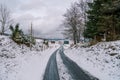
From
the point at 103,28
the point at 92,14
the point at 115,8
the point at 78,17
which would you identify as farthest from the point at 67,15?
the point at 115,8

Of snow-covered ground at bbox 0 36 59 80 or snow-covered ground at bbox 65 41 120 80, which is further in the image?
snow-covered ground at bbox 65 41 120 80

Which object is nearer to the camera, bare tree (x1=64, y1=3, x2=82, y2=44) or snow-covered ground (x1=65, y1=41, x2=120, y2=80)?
snow-covered ground (x1=65, y1=41, x2=120, y2=80)

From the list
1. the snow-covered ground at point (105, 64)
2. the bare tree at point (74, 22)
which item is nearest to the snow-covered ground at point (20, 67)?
the snow-covered ground at point (105, 64)

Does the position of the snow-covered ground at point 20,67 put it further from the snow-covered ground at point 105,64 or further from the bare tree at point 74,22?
the bare tree at point 74,22

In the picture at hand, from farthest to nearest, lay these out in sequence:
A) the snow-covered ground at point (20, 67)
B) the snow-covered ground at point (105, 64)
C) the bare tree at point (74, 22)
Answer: the bare tree at point (74, 22), the snow-covered ground at point (105, 64), the snow-covered ground at point (20, 67)

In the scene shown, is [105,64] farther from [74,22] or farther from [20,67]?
[74,22]

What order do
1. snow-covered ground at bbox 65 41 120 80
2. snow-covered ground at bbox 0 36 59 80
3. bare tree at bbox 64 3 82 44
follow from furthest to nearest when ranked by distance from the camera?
bare tree at bbox 64 3 82 44 → snow-covered ground at bbox 65 41 120 80 → snow-covered ground at bbox 0 36 59 80

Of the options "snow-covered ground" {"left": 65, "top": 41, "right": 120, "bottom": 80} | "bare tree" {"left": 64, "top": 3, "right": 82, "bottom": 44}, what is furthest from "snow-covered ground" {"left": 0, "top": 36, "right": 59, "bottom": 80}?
"bare tree" {"left": 64, "top": 3, "right": 82, "bottom": 44}

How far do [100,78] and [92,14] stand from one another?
2431 cm

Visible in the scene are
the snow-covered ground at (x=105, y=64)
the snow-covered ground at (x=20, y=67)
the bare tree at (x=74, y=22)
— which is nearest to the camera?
the snow-covered ground at (x=20, y=67)

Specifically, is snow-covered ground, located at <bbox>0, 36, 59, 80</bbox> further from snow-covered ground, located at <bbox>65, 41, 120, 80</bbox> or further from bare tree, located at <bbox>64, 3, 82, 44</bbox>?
bare tree, located at <bbox>64, 3, 82, 44</bbox>

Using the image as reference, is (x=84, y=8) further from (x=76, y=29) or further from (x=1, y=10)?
(x=1, y=10)

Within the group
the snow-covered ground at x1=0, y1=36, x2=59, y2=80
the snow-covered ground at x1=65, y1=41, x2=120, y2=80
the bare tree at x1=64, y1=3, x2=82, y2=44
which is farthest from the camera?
the bare tree at x1=64, y1=3, x2=82, y2=44

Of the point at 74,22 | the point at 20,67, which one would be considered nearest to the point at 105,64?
the point at 20,67
